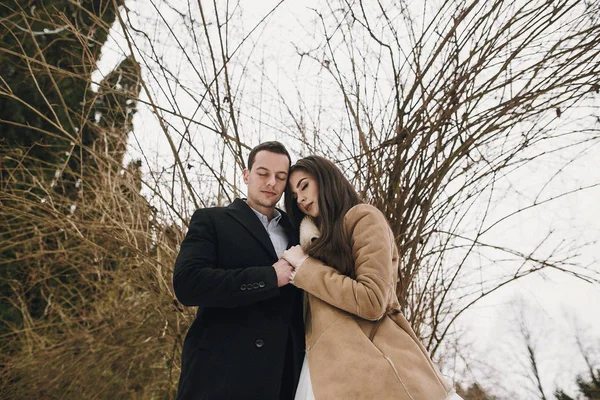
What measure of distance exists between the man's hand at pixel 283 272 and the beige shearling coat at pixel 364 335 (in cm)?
4

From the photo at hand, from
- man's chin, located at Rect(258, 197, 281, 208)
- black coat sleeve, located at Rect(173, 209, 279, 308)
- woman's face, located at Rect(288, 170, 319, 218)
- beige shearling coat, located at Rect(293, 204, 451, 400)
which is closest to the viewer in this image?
beige shearling coat, located at Rect(293, 204, 451, 400)

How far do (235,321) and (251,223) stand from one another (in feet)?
1.22

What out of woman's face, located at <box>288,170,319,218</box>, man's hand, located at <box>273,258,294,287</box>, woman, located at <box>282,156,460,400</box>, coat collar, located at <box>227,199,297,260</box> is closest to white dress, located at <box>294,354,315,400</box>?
woman, located at <box>282,156,460,400</box>

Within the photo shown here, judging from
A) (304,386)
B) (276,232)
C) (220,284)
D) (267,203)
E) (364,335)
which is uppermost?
(267,203)

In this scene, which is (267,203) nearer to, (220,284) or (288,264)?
(288,264)

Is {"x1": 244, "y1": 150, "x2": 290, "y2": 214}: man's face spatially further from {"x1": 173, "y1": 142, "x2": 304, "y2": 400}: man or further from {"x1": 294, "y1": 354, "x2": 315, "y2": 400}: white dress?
{"x1": 294, "y1": 354, "x2": 315, "y2": 400}: white dress

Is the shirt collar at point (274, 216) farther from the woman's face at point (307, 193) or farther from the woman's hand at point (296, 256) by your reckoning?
the woman's hand at point (296, 256)

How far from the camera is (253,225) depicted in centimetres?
176

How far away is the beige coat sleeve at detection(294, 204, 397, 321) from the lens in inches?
54.6

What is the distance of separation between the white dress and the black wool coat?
0.10 feet

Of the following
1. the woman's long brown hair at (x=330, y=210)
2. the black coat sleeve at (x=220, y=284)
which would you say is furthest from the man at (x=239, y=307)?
the woman's long brown hair at (x=330, y=210)

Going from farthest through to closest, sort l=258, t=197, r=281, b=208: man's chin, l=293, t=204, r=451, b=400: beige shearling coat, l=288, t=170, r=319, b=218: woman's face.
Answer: l=258, t=197, r=281, b=208: man's chin → l=288, t=170, r=319, b=218: woman's face → l=293, t=204, r=451, b=400: beige shearling coat

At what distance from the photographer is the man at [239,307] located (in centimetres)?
149

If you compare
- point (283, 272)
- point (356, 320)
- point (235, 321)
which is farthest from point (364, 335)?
point (235, 321)
